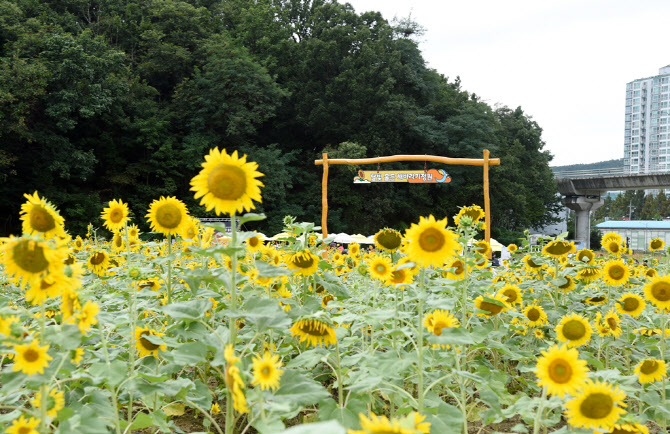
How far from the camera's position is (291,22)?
32.0m

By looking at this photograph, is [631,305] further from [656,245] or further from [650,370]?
[656,245]

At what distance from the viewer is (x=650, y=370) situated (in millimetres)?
2055

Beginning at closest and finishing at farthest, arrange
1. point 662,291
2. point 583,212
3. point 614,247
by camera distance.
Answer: point 662,291 < point 614,247 < point 583,212

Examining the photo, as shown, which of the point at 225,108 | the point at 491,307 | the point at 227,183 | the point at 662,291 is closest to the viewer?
the point at 227,183

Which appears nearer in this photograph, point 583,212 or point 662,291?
point 662,291

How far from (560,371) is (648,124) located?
137 metres

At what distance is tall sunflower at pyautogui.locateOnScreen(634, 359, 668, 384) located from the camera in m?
2.04

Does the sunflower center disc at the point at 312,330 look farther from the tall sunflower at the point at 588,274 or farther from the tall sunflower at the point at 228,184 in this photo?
the tall sunflower at the point at 588,274

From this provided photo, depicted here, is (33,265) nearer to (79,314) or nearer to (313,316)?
(79,314)

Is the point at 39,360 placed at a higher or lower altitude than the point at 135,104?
lower

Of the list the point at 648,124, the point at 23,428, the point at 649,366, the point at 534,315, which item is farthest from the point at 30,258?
the point at 648,124

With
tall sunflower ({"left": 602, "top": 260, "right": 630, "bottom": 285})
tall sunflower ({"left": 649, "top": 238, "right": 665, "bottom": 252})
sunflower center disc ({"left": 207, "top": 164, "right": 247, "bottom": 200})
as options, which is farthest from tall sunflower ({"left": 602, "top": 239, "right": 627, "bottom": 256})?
sunflower center disc ({"left": 207, "top": 164, "right": 247, "bottom": 200})

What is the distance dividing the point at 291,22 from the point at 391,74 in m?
8.34

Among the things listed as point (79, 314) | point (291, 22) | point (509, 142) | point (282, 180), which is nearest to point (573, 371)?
point (79, 314)
